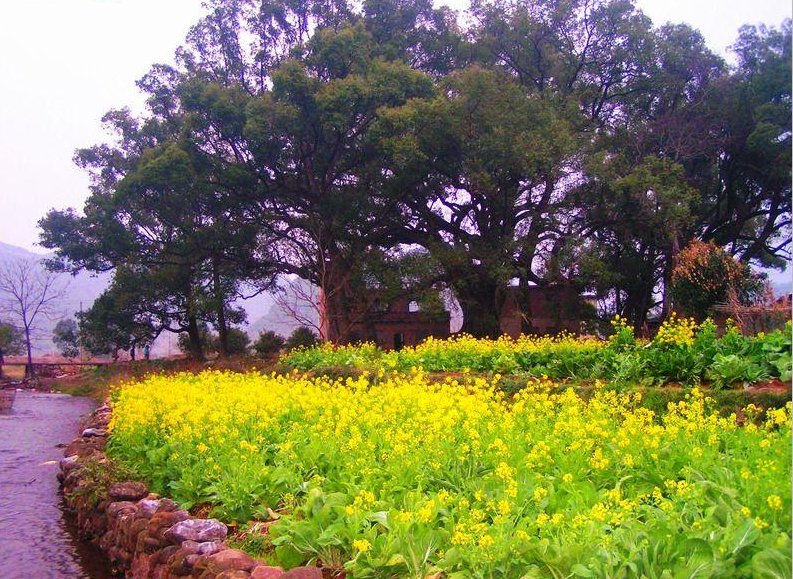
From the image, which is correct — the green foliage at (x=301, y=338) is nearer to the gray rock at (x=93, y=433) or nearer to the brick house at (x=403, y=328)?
the brick house at (x=403, y=328)

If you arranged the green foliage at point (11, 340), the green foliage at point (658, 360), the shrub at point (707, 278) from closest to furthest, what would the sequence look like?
the green foliage at point (658, 360), the shrub at point (707, 278), the green foliage at point (11, 340)

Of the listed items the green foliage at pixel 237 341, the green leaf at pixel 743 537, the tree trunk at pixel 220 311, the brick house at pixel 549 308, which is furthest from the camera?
the green foliage at pixel 237 341

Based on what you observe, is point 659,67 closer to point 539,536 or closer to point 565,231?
point 565,231

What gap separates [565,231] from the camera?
19484mm

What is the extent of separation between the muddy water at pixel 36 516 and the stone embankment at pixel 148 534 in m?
0.18

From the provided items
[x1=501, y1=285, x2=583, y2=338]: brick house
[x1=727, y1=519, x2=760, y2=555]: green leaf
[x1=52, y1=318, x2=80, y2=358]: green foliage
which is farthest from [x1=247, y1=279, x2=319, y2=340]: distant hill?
[x1=727, y1=519, x2=760, y2=555]: green leaf

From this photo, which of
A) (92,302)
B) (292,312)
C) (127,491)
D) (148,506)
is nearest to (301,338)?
(292,312)

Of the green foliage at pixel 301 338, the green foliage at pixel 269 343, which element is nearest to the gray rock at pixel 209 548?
the green foliage at pixel 301 338

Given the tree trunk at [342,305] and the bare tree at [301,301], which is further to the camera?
the tree trunk at [342,305]

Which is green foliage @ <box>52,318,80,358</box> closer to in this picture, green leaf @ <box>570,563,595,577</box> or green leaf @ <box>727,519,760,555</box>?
green leaf @ <box>570,563,595,577</box>

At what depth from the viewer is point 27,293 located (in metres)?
30.6

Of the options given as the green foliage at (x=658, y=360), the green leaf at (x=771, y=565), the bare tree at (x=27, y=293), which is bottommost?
the green leaf at (x=771, y=565)

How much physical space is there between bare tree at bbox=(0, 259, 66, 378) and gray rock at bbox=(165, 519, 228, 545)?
92.5 feet

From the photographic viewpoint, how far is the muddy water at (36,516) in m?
5.74
